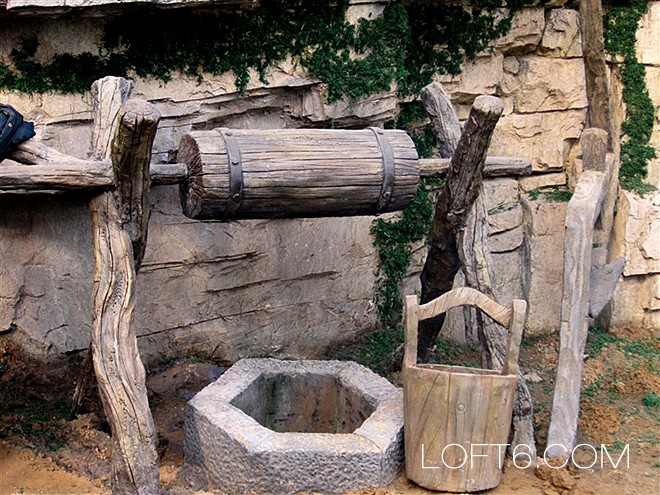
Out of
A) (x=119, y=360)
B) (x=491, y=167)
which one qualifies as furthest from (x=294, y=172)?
(x=491, y=167)

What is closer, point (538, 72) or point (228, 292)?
point (228, 292)

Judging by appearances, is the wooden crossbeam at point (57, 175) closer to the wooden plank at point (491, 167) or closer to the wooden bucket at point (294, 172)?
the wooden bucket at point (294, 172)

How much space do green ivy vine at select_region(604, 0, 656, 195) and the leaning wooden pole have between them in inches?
201

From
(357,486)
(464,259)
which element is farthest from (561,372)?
(357,486)

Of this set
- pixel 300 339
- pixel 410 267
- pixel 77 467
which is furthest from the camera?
pixel 410 267

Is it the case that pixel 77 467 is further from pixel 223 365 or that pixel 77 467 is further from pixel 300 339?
pixel 300 339

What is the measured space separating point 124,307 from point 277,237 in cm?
242

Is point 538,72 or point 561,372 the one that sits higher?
point 538,72

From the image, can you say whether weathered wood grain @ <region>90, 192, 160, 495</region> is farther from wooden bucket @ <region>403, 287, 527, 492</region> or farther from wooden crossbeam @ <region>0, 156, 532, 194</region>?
wooden bucket @ <region>403, 287, 527, 492</region>

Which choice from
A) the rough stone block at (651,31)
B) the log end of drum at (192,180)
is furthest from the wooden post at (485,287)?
the rough stone block at (651,31)

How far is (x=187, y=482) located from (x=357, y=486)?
93 cm

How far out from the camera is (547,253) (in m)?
8.55

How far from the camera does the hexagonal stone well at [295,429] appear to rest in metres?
4.86

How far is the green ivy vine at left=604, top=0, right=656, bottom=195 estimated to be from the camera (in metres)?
8.31
